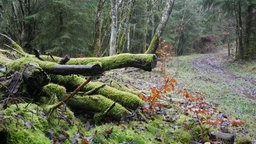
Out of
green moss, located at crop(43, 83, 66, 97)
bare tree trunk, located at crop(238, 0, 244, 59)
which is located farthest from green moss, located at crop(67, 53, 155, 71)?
bare tree trunk, located at crop(238, 0, 244, 59)

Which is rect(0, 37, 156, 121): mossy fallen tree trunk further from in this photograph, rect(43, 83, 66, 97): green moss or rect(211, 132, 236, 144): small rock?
rect(211, 132, 236, 144): small rock

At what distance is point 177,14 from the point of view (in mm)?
42156

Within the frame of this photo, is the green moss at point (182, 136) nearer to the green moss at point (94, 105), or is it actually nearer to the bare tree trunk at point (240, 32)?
the green moss at point (94, 105)

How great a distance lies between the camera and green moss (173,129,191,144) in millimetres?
5288

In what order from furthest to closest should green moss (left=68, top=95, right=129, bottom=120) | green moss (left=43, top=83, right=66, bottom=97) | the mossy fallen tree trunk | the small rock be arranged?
the small rock, green moss (left=68, top=95, right=129, bottom=120), green moss (left=43, top=83, right=66, bottom=97), the mossy fallen tree trunk

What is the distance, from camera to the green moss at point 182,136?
5288 millimetres

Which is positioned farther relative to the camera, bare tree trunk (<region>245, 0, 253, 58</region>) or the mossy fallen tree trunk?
bare tree trunk (<region>245, 0, 253, 58</region>)

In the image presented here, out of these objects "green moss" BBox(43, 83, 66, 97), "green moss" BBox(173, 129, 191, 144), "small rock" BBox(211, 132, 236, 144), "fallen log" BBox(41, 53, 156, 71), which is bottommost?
"small rock" BBox(211, 132, 236, 144)

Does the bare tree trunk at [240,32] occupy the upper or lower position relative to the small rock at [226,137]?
upper

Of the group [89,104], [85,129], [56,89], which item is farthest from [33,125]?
[89,104]

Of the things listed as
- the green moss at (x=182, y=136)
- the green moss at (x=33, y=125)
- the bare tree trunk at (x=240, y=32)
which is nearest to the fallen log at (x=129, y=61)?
the green moss at (x=33, y=125)

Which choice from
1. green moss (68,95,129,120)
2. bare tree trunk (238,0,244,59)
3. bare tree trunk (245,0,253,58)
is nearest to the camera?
green moss (68,95,129,120)

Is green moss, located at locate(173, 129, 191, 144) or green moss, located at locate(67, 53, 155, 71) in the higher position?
green moss, located at locate(67, 53, 155, 71)

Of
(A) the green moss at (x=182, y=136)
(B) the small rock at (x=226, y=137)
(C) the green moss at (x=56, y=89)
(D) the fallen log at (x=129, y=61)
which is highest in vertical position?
(D) the fallen log at (x=129, y=61)
